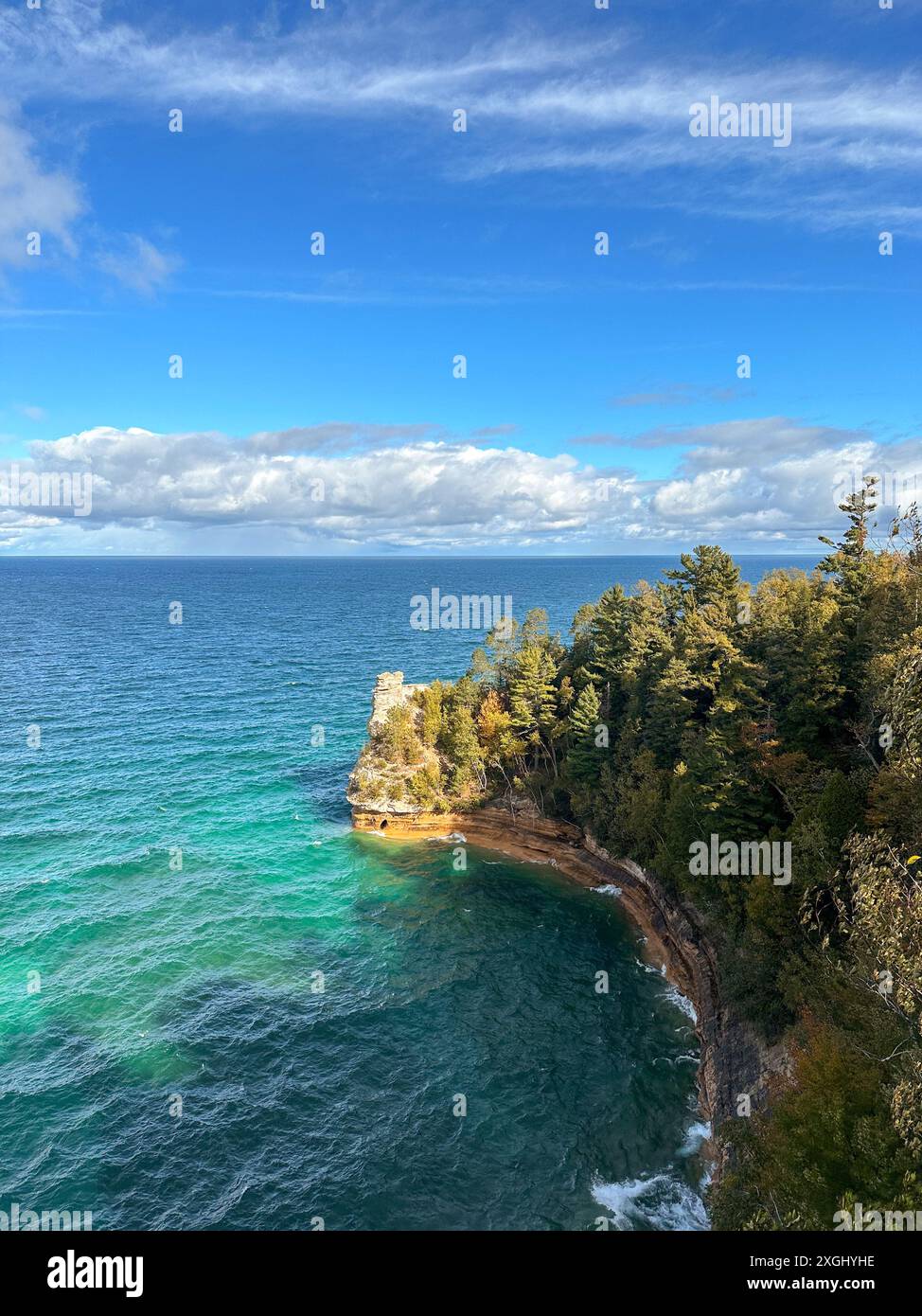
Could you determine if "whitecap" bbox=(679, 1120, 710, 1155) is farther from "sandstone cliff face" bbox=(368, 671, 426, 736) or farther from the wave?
"sandstone cliff face" bbox=(368, 671, 426, 736)

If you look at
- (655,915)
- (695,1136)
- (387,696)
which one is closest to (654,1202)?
(695,1136)

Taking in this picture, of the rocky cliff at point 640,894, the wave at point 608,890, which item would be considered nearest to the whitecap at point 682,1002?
the rocky cliff at point 640,894

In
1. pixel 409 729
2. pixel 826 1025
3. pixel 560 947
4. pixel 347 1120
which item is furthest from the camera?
pixel 409 729

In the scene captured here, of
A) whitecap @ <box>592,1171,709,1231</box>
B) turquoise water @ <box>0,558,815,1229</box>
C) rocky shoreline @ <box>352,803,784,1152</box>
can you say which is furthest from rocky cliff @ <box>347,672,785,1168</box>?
whitecap @ <box>592,1171,709,1231</box>

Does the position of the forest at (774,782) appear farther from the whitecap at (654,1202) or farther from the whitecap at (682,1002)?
the whitecap at (682,1002)

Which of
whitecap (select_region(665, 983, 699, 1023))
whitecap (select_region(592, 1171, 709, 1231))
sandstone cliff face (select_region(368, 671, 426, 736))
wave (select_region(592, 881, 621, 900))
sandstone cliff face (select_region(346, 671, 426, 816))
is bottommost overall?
whitecap (select_region(592, 1171, 709, 1231))

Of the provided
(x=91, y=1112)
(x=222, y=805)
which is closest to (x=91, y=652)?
(x=222, y=805)

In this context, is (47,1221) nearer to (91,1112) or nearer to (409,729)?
(91,1112)
